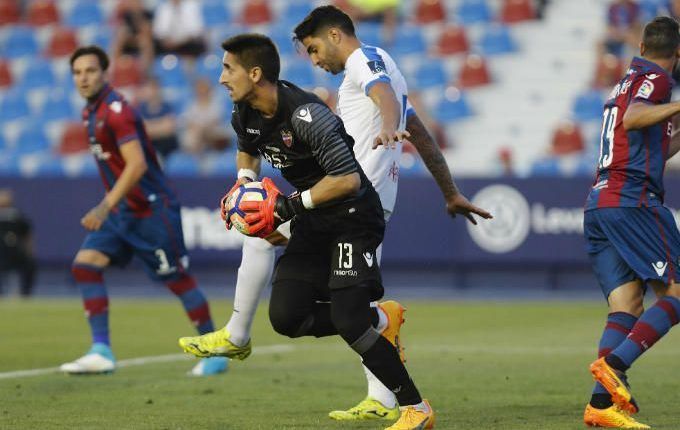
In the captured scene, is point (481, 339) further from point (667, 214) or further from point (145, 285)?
point (145, 285)

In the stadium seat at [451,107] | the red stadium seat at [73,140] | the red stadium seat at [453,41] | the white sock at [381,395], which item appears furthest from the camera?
A: the red stadium seat at [73,140]

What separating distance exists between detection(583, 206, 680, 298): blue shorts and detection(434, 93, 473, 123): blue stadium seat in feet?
43.3

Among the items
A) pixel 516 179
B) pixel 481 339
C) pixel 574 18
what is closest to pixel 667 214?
pixel 481 339

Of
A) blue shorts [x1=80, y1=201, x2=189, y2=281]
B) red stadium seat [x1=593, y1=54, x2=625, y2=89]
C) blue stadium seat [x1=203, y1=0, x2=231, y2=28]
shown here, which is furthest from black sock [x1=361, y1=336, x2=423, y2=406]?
blue stadium seat [x1=203, y1=0, x2=231, y2=28]

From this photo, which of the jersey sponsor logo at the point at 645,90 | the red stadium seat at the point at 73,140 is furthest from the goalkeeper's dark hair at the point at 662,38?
the red stadium seat at the point at 73,140

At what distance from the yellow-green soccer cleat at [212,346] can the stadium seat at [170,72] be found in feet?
49.6

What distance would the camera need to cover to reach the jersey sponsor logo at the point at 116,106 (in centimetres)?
970

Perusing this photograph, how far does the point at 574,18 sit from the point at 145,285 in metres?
8.35

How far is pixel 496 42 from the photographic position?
68.9ft

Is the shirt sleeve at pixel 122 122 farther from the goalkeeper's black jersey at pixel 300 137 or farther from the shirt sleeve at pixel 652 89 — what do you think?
the shirt sleeve at pixel 652 89

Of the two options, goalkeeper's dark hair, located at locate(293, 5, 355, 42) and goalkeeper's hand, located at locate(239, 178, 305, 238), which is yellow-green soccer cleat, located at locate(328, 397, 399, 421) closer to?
goalkeeper's hand, located at locate(239, 178, 305, 238)

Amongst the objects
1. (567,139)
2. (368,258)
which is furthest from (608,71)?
(368,258)

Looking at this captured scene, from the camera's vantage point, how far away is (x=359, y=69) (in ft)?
23.4

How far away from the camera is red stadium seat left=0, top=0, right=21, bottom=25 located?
24.2 m
